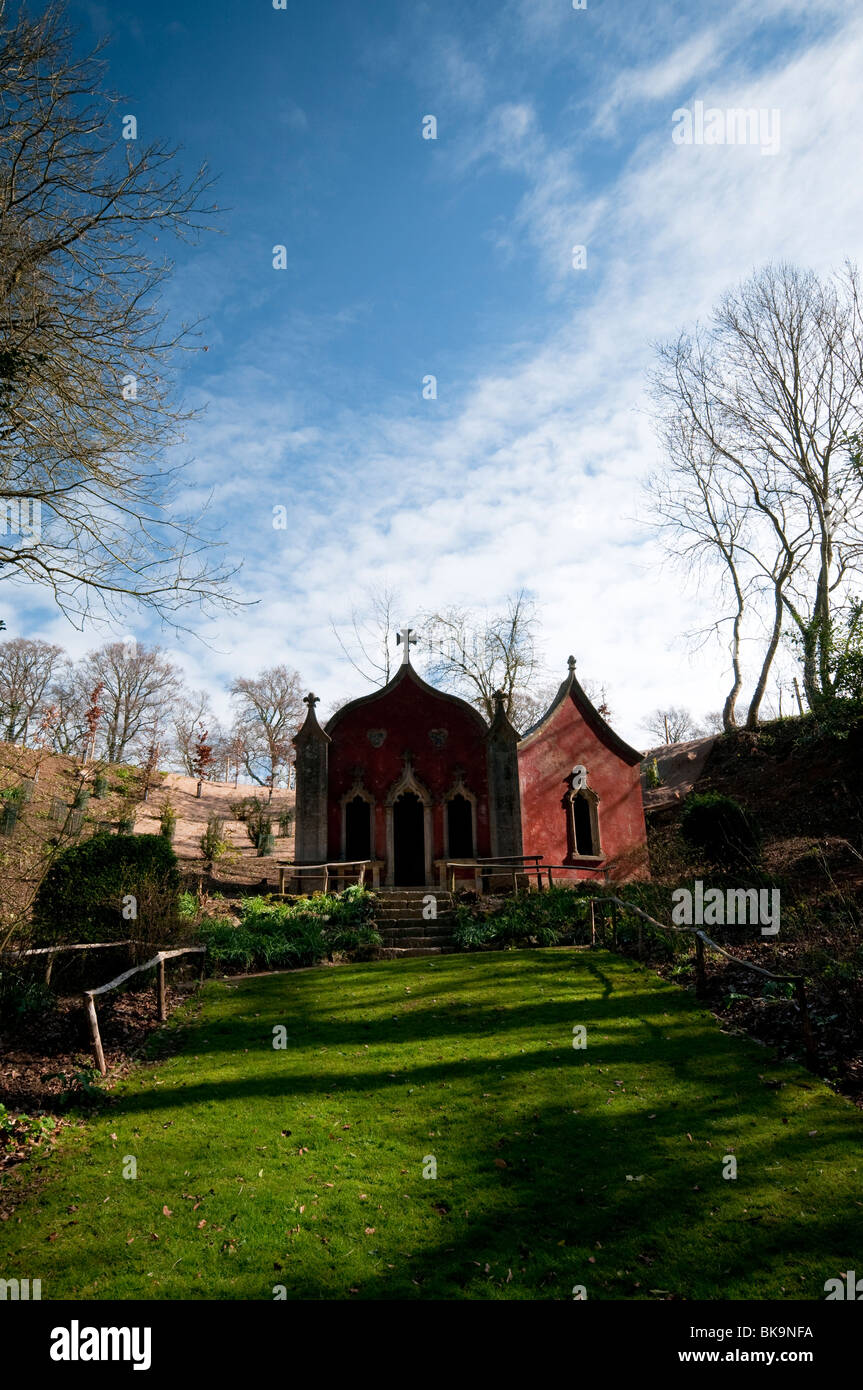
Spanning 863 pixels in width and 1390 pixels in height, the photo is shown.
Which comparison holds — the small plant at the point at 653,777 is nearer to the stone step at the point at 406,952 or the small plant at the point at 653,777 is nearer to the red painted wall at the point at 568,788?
the red painted wall at the point at 568,788

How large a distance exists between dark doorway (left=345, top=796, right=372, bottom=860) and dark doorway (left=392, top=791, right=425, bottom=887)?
777 millimetres

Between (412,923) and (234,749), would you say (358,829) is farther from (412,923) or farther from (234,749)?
(234,749)

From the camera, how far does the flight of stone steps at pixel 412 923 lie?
15.2 m

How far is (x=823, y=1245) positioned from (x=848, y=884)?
9.91 meters

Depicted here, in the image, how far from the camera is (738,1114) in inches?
256

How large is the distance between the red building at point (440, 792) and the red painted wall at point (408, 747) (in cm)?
3

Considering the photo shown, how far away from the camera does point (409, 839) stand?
21844 millimetres

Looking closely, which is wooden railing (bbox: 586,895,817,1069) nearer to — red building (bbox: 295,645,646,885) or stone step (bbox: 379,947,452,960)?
stone step (bbox: 379,947,452,960)

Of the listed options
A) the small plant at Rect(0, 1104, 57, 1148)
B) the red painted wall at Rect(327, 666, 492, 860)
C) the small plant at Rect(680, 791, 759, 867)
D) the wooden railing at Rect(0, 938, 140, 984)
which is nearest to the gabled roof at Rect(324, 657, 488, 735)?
the red painted wall at Rect(327, 666, 492, 860)

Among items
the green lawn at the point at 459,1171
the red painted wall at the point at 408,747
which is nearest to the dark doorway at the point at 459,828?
the red painted wall at the point at 408,747

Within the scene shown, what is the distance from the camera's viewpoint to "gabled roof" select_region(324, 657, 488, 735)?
2220cm
